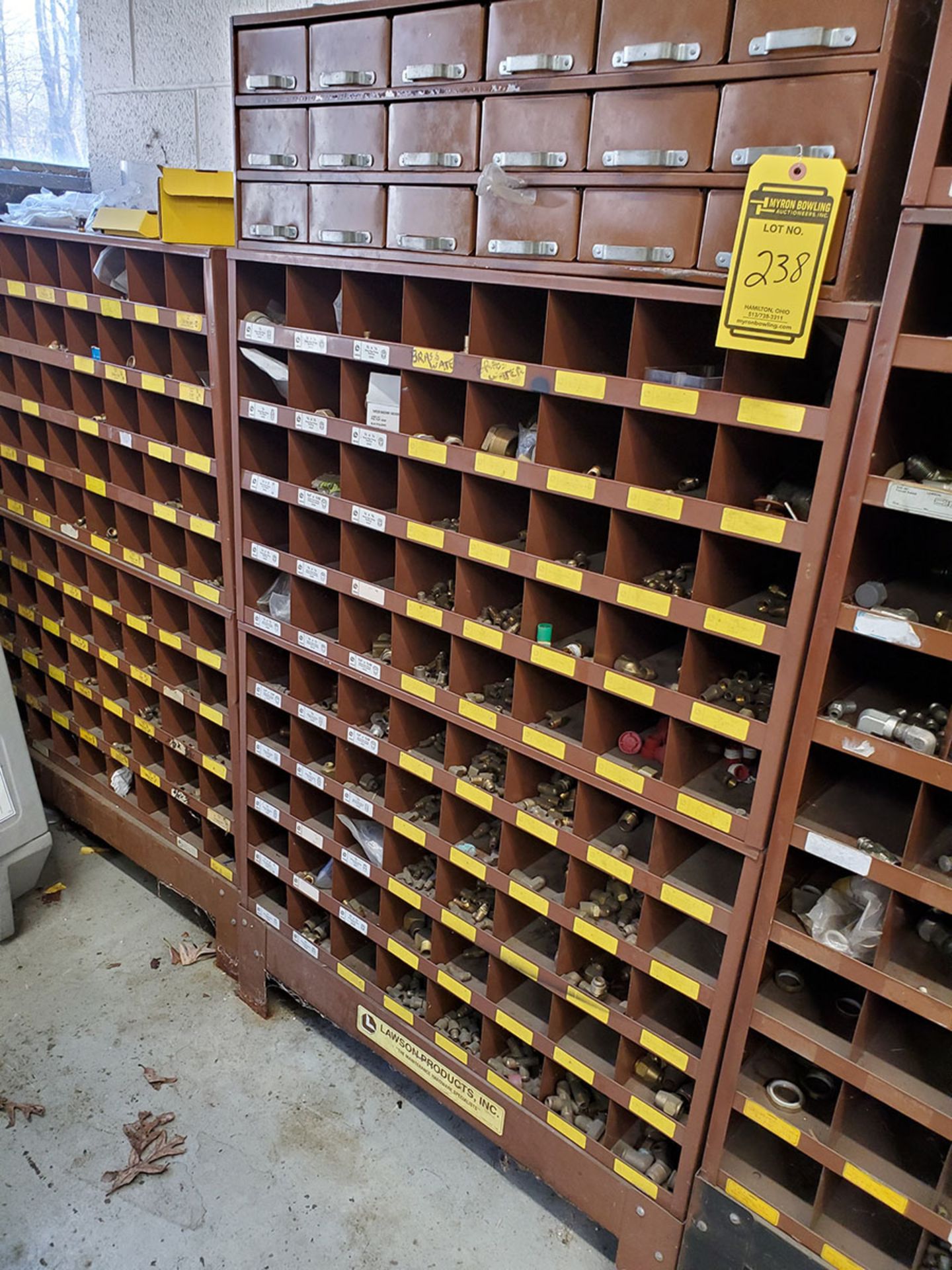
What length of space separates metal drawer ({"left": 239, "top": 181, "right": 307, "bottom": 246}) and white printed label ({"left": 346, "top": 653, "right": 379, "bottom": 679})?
87 cm

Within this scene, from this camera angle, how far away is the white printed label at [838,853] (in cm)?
136

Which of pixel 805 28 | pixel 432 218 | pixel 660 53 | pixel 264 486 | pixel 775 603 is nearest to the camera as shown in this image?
pixel 805 28

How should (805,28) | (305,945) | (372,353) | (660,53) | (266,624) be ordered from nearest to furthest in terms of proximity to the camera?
(805,28) → (660,53) → (372,353) → (266,624) → (305,945)

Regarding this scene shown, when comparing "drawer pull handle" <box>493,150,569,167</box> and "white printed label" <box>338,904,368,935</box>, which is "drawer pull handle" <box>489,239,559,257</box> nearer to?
"drawer pull handle" <box>493,150,569,167</box>

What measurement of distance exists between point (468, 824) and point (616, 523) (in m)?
0.82

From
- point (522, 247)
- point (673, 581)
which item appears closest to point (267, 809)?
point (673, 581)

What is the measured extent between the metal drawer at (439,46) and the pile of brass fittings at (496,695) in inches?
43.5

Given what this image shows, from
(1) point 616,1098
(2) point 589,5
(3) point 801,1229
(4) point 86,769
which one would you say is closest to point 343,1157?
(1) point 616,1098

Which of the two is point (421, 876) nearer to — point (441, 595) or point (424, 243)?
point (441, 595)

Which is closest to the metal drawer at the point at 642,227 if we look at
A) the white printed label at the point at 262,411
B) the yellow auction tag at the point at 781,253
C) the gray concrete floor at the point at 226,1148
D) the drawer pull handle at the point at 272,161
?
the yellow auction tag at the point at 781,253

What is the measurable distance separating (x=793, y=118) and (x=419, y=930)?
1787 millimetres

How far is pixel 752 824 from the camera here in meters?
1.48

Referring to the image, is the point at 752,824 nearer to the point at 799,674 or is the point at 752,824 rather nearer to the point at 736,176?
the point at 799,674

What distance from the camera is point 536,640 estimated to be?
1.72 m
